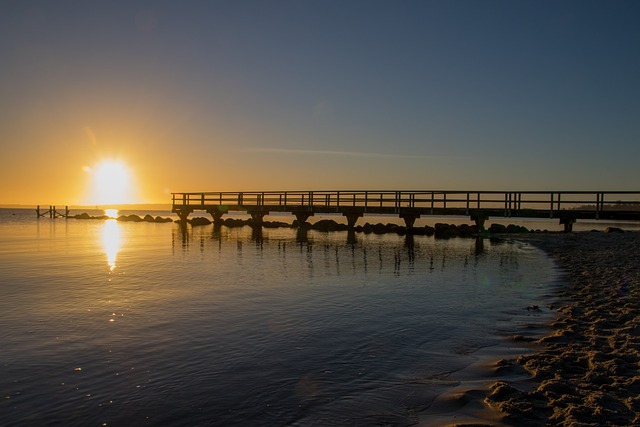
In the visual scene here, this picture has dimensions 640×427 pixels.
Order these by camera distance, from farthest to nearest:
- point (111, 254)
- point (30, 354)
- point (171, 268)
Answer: point (111, 254) → point (171, 268) → point (30, 354)

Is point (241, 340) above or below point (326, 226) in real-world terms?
above

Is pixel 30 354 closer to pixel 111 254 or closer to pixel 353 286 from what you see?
pixel 353 286

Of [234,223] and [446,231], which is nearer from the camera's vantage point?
[446,231]

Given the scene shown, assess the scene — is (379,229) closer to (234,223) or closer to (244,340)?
(234,223)

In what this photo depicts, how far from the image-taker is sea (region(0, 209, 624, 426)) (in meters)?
4.20

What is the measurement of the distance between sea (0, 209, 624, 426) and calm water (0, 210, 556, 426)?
0.02 metres

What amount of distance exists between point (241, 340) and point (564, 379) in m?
4.11

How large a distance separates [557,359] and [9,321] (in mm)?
8403

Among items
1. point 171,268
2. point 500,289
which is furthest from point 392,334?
point 171,268

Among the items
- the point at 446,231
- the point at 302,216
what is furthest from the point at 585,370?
the point at 302,216

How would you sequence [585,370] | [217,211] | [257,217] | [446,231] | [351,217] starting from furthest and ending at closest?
[217,211], [257,217], [351,217], [446,231], [585,370]

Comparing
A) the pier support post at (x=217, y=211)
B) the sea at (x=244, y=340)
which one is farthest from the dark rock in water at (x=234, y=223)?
the sea at (x=244, y=340)

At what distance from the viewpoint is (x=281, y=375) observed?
16.5 feet

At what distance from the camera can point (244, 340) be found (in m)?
6.44
